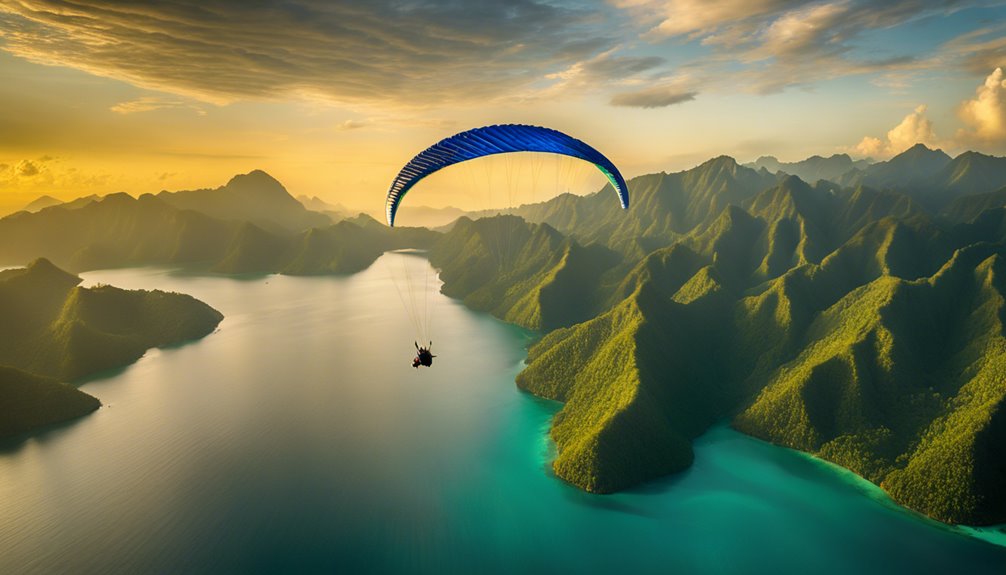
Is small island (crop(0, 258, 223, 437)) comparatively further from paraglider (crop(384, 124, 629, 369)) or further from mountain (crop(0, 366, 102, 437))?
paraglider (crop(384, 124, 629, 369))

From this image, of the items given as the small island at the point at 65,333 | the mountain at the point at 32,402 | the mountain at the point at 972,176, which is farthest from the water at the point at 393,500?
the mountain at the point at 972,176

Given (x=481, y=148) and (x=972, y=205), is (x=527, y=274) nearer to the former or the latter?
(x=481, y=148)

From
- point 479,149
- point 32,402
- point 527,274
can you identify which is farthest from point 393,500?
point 527,274

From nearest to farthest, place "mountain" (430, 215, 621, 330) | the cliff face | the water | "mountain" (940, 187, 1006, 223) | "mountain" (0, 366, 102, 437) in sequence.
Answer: the water
the cliff face
"mountain" (0, 366, 102, 437)
"mountain" (430, 215, 621, 330)
"mountain" (940, 187, 1006, 223)

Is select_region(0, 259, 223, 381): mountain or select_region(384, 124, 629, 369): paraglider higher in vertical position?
select_region(384, 124, 629, 369): paraglider

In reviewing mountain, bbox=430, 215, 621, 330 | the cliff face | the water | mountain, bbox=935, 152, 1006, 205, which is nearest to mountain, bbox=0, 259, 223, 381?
the water

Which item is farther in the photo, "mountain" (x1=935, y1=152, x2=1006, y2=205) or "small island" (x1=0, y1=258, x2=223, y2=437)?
"mountain" (x1=935, y1=152, x2=1006, y2=205)

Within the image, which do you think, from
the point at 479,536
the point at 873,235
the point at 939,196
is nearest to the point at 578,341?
the point at 479,536

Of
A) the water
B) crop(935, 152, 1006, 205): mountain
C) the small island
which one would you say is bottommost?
the water

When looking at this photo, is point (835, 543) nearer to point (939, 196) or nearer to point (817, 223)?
point (817, 223)
